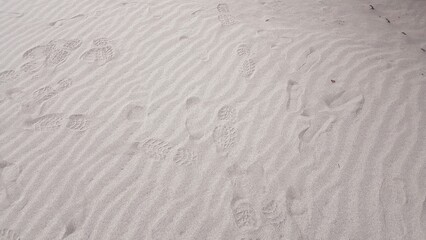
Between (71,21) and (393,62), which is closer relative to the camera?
(393,62)

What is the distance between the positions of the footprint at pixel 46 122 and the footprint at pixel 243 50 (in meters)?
2.01

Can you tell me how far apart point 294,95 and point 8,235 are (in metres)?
2.74

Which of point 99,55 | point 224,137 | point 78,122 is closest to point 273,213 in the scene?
point 224,137

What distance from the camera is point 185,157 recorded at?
9.25 feet

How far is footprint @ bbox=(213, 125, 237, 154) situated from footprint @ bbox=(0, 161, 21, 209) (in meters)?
1.67

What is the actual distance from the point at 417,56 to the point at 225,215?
3030 millimetres

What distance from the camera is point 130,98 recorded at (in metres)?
3.28

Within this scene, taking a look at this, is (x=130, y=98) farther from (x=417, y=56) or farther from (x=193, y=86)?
(x=417, y=56)

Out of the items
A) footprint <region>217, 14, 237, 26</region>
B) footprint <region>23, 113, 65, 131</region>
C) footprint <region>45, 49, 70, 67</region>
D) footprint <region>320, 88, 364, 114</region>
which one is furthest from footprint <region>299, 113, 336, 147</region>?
footprint <region>45, 49, 70, 67</region>

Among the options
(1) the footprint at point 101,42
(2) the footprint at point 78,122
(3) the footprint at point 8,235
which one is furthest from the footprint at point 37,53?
(3) the footprint at point 8,235

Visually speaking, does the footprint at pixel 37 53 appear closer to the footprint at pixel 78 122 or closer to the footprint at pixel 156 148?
the footprint at pixel 78 122

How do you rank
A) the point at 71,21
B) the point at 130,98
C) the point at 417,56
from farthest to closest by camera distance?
the point at 71,21 < the point at 417,56 < the point at 130,98

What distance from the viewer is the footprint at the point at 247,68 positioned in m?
3.53

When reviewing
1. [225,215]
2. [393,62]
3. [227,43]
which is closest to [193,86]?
[227,43]
